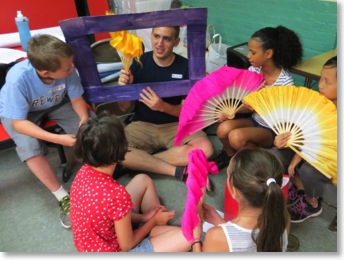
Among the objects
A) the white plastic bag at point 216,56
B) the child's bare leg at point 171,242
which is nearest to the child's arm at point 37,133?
the child's bare leg at point 171,242

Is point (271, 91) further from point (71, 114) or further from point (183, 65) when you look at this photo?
point (71, 114)

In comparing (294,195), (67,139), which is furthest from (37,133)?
(294,195)

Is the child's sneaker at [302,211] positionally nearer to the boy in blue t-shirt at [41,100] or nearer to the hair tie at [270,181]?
the hair tie at [270,181]

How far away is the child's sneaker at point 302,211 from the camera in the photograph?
166 cm

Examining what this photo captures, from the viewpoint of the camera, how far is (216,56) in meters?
2.70

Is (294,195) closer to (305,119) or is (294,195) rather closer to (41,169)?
(305,119)

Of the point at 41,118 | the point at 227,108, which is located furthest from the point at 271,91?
the point at 41,118

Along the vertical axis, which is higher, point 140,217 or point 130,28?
point 130,28

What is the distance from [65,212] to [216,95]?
1.06 m

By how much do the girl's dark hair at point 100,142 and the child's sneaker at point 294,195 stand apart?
1026 millimetres

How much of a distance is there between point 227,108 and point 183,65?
41 centimetres

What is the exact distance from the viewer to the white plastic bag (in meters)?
2.70

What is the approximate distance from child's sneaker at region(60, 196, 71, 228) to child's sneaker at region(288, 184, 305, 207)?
121 cm

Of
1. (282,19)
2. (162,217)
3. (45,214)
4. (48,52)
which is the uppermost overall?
(48,52)
